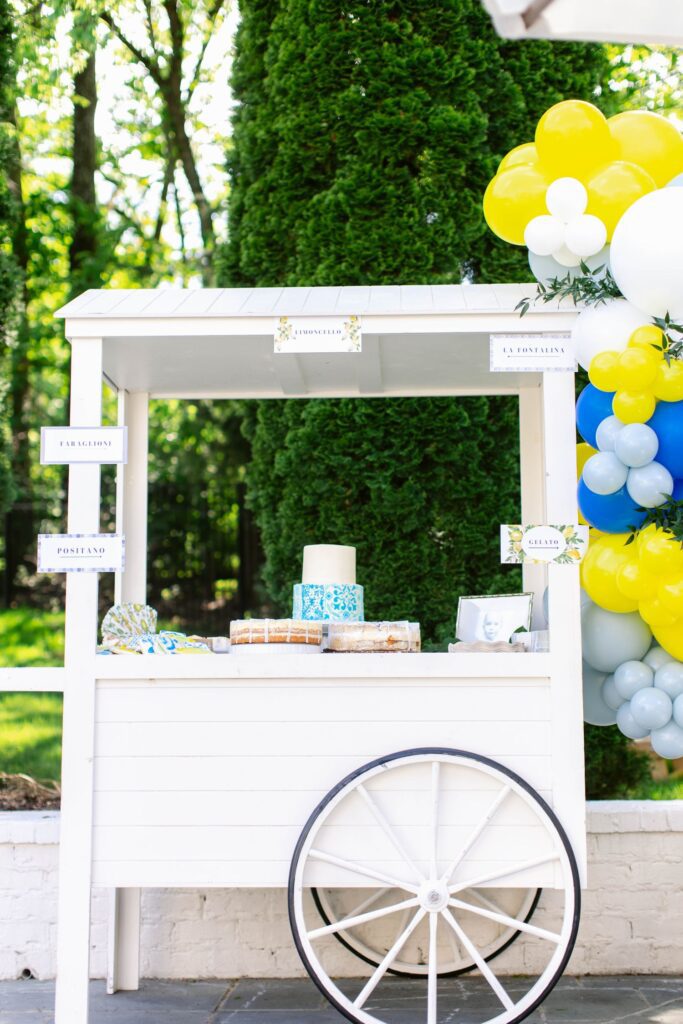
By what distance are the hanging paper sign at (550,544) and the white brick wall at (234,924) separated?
1.15 m

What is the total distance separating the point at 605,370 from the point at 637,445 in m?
0.19

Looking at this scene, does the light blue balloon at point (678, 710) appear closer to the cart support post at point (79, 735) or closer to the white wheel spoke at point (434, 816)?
the white wheel spoke at point (434, 816)

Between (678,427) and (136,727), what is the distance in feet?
4.57

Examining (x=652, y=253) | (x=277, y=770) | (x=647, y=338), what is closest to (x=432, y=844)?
(x=277, y=770)

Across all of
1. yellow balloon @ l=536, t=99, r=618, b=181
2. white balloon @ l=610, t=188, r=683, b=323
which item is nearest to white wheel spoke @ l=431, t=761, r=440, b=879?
white balloon @ l=610, t=188, r=683, b=323

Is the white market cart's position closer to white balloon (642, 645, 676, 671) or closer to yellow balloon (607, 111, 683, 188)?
white balloon (642, 645, 676, 671)

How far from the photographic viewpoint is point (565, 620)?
7.89 ft

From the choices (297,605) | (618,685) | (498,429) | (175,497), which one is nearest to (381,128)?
(498,429)

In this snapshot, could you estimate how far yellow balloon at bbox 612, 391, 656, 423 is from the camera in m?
2.35

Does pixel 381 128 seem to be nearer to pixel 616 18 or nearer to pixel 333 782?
pixel 616 18

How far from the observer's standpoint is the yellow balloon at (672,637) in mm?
2402

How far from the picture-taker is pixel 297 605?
2.74 meters

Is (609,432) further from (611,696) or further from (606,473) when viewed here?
(611,696)

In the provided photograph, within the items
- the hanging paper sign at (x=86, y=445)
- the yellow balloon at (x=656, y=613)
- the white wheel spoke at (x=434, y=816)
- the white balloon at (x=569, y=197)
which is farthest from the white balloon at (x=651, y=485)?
the hanging paper sign at (x=86, y=445)
